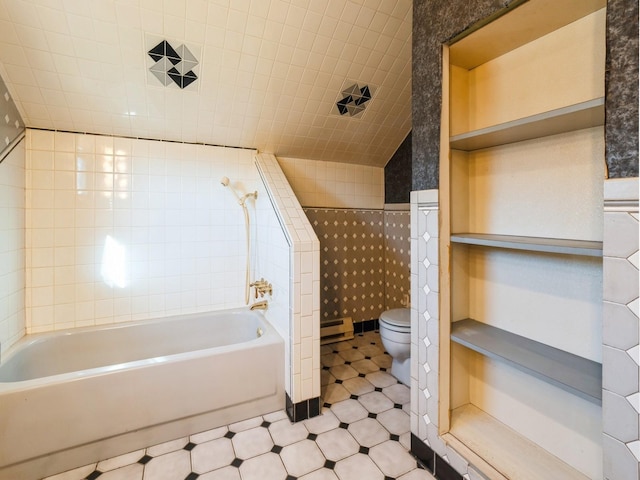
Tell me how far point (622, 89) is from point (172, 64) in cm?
→ 209

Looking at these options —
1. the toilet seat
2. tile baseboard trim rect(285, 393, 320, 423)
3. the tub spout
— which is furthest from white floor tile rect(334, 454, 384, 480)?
the tub spout

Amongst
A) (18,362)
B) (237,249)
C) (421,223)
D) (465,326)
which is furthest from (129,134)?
(465,326)

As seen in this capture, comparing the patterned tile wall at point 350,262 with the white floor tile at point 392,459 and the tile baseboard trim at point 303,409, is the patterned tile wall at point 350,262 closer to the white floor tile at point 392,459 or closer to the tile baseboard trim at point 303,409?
the tile baseboard trim at point 303,409

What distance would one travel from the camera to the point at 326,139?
2734 mm

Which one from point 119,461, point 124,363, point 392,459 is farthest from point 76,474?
point 392,459

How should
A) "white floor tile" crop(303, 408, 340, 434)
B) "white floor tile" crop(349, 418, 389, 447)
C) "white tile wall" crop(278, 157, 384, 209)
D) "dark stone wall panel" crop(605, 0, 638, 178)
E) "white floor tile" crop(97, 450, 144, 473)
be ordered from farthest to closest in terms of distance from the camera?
"white tile wall" crop(278, 157, 384, 209) < "white floor tile" crop(303, 408, 340, 434) < "white floor tile" crop(349, 418, 389, 447) < "white floor tile" crop(97, 450, 144, 473) < "dark stone wall panel" crop(605, 0, 638, 178)

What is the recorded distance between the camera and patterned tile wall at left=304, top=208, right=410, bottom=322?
3.06 meters

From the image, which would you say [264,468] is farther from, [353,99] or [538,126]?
[353,99]

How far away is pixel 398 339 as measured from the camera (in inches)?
83.6

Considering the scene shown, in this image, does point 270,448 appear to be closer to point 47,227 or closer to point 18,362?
point 18,362

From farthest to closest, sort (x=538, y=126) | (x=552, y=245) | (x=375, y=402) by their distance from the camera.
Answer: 1. (x=375, y=402)
2. (x=538, y=126)
3. (x=552, y=245)

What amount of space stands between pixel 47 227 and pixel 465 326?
8.70ft

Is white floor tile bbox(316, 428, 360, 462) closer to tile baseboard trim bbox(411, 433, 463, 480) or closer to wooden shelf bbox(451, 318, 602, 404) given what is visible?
tile baseboard trim bbox(411, 433, 463, 480)

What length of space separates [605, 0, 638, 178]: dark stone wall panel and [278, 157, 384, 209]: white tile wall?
231 cm
